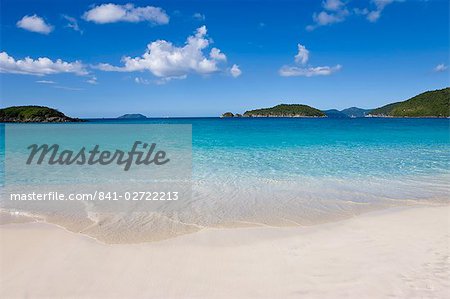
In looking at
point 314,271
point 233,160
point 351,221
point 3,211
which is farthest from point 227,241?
point 233,160

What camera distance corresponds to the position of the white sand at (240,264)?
13.6 feet

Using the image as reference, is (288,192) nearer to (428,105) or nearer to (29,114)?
(29,114)

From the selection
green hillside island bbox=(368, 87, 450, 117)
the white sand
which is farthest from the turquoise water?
green hillside island bbox=(368, 87, 450, 117)

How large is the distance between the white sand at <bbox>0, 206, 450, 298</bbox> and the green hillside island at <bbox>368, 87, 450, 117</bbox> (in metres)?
150

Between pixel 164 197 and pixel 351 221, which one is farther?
pixel 164 197

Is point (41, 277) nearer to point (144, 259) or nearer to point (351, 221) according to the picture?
point (144, 259)

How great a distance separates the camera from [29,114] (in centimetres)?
11338

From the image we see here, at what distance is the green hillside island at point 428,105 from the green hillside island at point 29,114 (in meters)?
148

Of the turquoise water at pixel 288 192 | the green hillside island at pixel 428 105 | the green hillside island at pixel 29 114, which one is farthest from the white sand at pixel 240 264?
the green hillside island at pixel 428 105

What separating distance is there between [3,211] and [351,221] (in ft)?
25.9

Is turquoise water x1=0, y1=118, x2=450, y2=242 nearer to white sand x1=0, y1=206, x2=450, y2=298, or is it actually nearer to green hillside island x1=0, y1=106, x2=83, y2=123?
white sand x1=0, y1=206, x2=450, y2=298

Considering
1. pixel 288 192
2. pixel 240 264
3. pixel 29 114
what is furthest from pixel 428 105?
pixel 240 264

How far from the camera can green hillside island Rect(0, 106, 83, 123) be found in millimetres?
113475

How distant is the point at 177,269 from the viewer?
4.72m
